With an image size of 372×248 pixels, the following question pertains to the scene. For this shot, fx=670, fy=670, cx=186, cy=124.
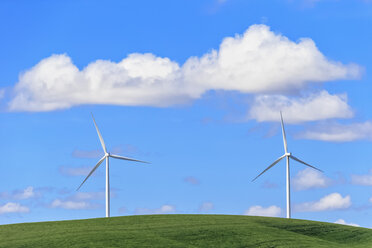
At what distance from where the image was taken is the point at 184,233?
60812 mm

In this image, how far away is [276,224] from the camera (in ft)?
234

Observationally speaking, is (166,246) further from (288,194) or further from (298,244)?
(288,194)

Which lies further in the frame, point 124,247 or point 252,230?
point 252,230

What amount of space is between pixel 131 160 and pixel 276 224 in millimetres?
17863

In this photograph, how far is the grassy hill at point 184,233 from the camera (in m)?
56.6

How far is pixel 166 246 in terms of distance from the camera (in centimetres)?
5478

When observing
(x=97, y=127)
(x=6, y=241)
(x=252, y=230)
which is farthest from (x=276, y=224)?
(x=6, y=241)

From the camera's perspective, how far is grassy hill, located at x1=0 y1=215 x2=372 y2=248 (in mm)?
56594

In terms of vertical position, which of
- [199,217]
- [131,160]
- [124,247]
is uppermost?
[131,160]

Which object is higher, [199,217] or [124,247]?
[199,217]

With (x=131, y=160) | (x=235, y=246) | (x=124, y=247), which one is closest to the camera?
(x=124, y=247)

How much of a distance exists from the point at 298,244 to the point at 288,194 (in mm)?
17948

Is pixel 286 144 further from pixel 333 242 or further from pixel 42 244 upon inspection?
pixel 42 244

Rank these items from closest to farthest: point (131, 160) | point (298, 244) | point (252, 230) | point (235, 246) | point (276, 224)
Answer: point (235, 246)
point (298, 244)
point (252, 230)
point (276, 224)
point (131, 160)
